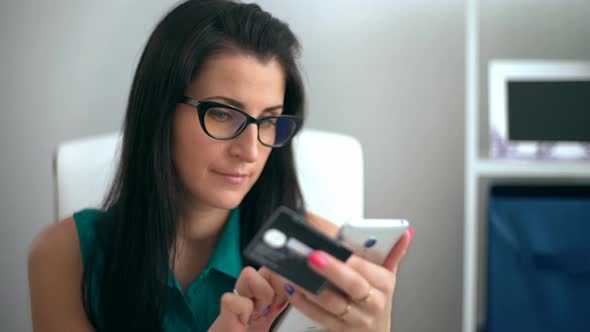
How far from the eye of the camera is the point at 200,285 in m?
1.05

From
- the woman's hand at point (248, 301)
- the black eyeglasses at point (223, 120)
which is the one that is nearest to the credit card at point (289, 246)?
the woman's hand at point (248, 301)

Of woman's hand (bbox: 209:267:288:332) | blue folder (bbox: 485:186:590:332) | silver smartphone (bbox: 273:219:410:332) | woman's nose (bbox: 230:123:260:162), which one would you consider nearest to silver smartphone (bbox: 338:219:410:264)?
silver smartphone (bbox: 273:219:410:332)

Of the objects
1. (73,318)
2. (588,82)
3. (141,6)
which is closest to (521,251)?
(588,82)

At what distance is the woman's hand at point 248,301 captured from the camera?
741 mm

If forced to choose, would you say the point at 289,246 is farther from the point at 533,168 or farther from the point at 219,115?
the point at 533,168

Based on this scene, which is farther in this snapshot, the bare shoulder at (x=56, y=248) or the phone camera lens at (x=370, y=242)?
the bare shoulder at (x=56, y=248)

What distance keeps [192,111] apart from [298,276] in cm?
42

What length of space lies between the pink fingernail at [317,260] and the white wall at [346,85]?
106 centimetres

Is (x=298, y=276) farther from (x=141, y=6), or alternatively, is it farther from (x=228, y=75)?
(x=141, y=6)

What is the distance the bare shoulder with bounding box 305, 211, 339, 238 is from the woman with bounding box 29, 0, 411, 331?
0.13 m

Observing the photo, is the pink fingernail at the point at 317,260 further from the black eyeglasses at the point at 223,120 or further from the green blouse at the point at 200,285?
the green blouse at the point at 200,285

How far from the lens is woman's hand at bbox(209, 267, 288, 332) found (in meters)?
0.74

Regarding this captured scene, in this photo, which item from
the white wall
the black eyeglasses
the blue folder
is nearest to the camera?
the black eyeglasses

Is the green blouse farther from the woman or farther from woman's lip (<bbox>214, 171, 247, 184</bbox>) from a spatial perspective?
woman's lip (<bbox>214, 171, 247, 184</bbox>)
